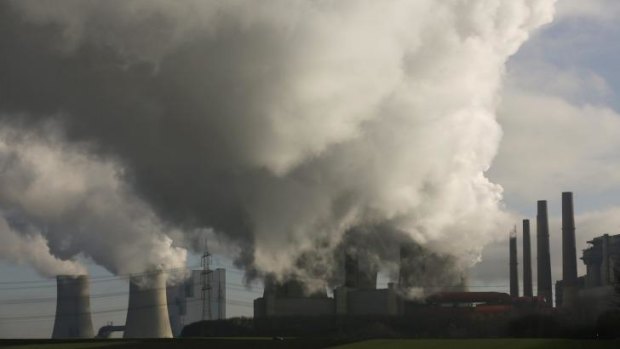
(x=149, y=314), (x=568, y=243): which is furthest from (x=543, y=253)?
(x=149, y=314)

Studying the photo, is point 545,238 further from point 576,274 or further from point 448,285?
point 448,285

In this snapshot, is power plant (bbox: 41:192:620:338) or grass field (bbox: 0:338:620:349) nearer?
grass field (bbox: 0:338:620:349)

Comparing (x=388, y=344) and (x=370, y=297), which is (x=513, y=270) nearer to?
(x=370, y=297)

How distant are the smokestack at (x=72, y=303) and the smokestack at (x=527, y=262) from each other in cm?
7948

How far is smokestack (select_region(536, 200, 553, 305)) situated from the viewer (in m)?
172

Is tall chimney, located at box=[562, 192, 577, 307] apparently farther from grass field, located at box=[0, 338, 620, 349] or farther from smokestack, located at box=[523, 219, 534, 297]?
grass field, located at box=[0, 338, 620, 349]

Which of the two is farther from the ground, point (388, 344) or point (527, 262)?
point (527, 262)

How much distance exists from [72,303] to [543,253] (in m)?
85.3

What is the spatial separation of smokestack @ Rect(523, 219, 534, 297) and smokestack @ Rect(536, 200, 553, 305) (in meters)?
3.09

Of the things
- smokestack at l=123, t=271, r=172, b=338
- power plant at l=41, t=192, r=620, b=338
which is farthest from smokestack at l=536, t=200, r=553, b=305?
smokestack at l=123, t=271, r=172, b=338

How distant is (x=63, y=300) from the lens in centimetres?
16950

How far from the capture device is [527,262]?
590 ft

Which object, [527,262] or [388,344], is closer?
[388,344]

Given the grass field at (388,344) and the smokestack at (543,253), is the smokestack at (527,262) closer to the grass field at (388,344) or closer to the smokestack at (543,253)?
the smokestack at (543,253)
